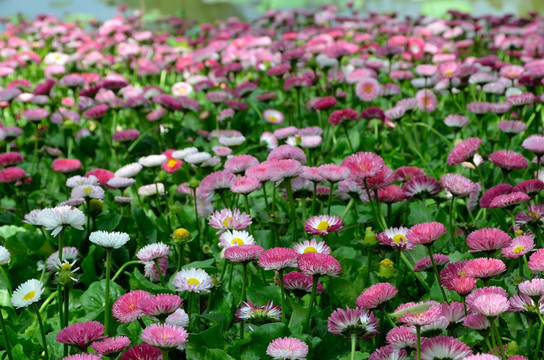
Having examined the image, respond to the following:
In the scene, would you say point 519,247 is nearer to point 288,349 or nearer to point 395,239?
point 395,239

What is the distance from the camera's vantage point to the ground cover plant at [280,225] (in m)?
1.14

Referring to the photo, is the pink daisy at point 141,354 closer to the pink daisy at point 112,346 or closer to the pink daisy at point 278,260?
the pink daisy at point 112,346

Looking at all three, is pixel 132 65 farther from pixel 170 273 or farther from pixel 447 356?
pixel 447 356

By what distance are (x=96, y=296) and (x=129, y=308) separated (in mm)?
360

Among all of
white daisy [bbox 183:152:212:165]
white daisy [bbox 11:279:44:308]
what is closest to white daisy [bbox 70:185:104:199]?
white daisy [bbox 183:152:212:165]

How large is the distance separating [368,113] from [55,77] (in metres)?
1.91

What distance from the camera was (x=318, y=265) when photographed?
1161 millimetres

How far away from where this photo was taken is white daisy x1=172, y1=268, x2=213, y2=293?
4.14 feet

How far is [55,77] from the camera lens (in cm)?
361

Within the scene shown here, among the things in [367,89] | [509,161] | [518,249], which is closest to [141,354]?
[518,249]

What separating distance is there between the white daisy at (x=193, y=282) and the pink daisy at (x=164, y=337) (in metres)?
0.22

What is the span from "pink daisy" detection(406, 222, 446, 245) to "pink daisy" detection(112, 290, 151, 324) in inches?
19.3

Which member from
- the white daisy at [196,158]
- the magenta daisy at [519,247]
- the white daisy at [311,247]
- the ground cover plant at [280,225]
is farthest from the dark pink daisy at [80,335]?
the white daisy at [196,158]

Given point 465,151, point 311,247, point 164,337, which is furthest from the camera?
point 465,151
